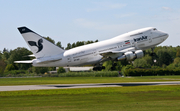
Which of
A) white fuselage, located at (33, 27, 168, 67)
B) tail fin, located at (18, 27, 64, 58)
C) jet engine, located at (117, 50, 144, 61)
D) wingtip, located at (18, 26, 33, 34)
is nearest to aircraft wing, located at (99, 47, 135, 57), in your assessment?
white fuselage, located at (33, 27, 168, 67)

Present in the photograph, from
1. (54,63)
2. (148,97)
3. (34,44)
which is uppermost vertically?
(34,44)

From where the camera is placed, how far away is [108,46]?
53.0 metres

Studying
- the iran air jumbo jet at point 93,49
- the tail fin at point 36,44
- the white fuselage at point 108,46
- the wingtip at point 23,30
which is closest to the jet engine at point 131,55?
the iran air jumbo jet at point 93,49

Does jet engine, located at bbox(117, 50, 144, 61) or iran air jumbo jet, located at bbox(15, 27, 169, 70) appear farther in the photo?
jet engine, located at bbox(117, 50, 144, 61)

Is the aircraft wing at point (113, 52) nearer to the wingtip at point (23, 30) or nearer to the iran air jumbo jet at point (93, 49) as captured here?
the iran air jumbo jet at point (93, 49)

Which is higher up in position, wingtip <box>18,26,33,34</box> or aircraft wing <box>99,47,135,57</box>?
wingtip <box>18,26,33,34</box>

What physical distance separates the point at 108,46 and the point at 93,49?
297cm

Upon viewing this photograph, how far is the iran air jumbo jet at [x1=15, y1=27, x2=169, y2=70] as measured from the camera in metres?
51.4

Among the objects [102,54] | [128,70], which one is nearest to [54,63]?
[102,54]

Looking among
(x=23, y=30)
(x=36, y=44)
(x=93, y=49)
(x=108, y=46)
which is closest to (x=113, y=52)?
(x=108, y=46)

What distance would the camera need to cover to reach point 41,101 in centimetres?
3312

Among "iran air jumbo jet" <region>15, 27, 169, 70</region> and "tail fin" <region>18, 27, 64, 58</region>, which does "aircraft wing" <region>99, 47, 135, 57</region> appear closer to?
"iran air jumbo jet" <region>15, 27, 169, 70</region>

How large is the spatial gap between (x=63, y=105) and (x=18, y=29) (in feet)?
85.5

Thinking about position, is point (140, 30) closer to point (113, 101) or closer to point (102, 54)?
point (102, 54)
